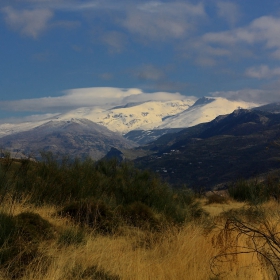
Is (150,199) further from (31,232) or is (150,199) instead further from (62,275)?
(62,275)

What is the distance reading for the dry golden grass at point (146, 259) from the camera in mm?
5367

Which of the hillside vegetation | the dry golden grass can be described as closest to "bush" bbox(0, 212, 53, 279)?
the hillside vegetation

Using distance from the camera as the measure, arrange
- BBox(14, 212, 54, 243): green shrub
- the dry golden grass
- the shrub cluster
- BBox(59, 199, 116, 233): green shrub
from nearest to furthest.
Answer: the dry golden grass < BBox(14, 212, 54, 243): green shrub < BBox(59, 199, 116, 233): green shrub < the shrub cluster

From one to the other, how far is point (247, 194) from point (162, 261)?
661 inches

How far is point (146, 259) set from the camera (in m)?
6.34

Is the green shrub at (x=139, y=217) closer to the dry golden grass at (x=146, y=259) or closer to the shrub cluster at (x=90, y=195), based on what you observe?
the shrub cluster at (x=90, y=195)

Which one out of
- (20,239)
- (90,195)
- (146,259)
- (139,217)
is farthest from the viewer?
(90,195)

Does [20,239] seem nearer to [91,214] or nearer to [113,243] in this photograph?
[113,243]

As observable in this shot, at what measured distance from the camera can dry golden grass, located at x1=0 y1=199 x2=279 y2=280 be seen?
17.6 ft

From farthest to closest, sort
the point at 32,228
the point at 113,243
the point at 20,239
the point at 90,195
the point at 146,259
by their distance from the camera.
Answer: the point at 90,195 → the point at 113,243 → the point at 32,228 → the point at 146,259 → the point at 20,239

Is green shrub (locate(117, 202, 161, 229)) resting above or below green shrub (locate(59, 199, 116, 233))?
below

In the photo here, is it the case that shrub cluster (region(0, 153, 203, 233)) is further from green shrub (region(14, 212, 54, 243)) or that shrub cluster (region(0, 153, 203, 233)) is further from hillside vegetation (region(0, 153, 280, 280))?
green shrub (region(14, 212, 54, 243))

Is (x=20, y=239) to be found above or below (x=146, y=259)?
above

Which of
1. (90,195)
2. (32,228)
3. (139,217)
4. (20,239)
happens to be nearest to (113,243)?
(32,228)
